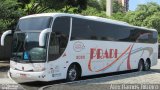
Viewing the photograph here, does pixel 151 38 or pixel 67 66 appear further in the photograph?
pixel 151 38

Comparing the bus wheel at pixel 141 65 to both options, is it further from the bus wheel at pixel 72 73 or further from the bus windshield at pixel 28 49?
the bus windshield at pixel 28 49

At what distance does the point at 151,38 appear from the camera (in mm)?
28625

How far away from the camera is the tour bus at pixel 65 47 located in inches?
677

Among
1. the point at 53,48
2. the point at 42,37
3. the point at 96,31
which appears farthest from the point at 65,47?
the point at 96,31

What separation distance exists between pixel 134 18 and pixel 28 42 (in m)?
51.5

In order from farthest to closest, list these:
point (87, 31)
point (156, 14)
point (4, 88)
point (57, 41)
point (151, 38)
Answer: point (156, 14) → point (151, 38) → point (87, 31) → point (57, 41) → point (4, 88)

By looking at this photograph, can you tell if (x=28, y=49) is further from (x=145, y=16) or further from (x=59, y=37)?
(x=145, y=16)

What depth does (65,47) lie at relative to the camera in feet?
60.0

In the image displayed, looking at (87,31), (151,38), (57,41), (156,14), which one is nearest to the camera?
(57,41)

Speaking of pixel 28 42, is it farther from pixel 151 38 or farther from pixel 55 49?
pixel 151 38

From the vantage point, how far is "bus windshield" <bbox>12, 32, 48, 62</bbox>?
17.2 m

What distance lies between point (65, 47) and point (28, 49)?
1780 millimetres

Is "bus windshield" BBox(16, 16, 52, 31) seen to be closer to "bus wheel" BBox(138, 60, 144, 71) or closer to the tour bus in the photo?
the tour bus

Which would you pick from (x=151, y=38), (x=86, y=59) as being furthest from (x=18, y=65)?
(x=151, y=38)
